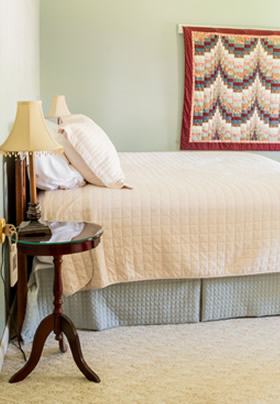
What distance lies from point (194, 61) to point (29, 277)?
3281 millimetres

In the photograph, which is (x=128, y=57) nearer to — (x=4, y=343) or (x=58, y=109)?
(x=58, y=109)

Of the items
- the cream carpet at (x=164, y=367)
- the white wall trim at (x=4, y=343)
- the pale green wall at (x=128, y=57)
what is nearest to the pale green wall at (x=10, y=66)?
the white wall trim at (x=4, y=343)

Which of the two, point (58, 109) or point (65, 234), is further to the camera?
point (58, 109)

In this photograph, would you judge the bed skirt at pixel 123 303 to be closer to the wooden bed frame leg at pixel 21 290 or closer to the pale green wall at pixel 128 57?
the wooden bed frame leg at pixel 21 290

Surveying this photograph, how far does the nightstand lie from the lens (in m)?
1.96

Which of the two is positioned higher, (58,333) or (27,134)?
(27,134)

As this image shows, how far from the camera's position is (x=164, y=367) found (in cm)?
222

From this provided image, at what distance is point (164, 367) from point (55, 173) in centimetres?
106

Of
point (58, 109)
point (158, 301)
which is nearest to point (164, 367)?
point (158, 301)

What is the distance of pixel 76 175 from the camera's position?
2695 millimetres

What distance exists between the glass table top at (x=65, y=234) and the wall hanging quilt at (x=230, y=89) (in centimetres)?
322

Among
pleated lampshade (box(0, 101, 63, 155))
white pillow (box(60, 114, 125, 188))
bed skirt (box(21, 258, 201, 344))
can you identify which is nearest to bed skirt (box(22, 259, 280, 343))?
bed skirt (box(21, 258, 201, 344))

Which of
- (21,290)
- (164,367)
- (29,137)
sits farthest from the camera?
(21,290)

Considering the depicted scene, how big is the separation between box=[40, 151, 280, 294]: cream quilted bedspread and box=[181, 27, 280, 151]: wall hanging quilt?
8.33 ft
